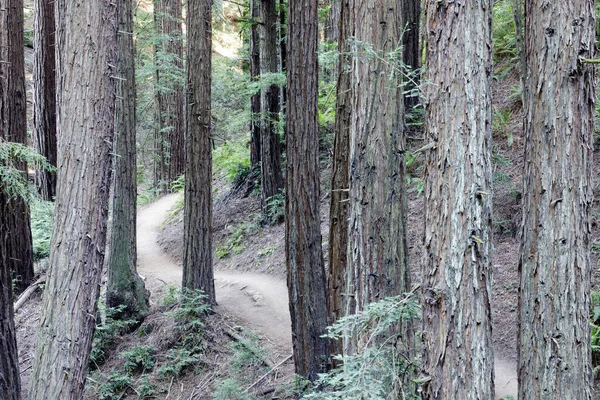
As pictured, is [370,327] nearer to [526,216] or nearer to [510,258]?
[526,216]

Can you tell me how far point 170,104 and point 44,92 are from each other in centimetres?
997

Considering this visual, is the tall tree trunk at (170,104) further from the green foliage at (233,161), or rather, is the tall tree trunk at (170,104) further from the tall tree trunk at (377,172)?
the tall tree trunk at (377,172)

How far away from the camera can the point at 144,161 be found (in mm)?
29188

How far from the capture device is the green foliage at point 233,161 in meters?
17.5

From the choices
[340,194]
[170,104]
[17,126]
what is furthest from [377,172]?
[170,104]

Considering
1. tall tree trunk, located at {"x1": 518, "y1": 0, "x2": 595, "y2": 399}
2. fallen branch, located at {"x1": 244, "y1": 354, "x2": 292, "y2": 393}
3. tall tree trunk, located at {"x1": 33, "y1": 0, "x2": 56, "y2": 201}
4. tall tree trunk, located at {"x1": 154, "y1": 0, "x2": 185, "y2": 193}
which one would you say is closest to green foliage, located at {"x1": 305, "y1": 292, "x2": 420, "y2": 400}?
tall tree trunk, located at {"x1": 518, "y1": 0, "x2": 595, "y2": 399}

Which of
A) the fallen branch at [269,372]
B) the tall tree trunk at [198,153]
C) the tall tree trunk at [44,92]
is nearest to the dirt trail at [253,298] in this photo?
the fallen branch at [269,372]

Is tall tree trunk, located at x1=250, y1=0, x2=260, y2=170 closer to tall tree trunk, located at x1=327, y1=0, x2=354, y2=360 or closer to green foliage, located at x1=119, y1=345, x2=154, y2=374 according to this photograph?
green foliage, located at x1=119, y1=345, x2=154, y2=374

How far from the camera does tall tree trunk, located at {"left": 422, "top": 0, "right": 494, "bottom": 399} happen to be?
3246 millimetres

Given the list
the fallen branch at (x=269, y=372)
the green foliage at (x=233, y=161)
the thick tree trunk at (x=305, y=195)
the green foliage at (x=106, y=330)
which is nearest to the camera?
the thick tree trunk at (x=305, y=195)

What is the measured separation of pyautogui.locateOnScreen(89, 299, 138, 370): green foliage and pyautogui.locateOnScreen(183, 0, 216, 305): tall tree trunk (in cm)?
140

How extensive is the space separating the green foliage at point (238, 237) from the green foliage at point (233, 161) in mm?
2620

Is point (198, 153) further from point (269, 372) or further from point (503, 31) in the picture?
point (503, 31)

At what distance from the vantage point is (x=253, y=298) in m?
11.2
